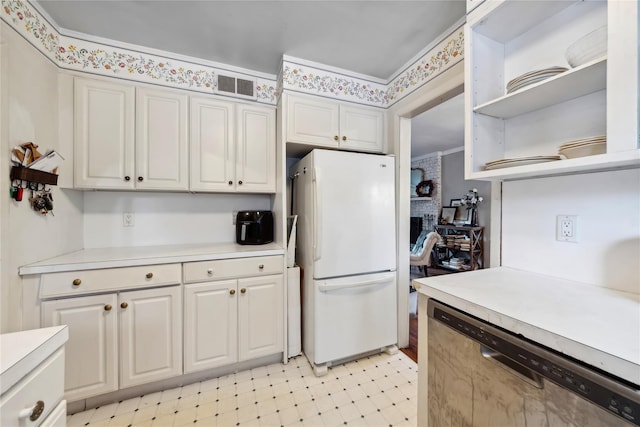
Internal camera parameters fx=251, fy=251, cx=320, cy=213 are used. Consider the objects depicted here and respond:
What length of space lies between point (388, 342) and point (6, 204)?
250 cm

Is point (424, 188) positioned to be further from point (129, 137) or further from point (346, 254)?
point (129, 137)

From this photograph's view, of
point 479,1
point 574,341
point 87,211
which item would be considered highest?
point 479,1

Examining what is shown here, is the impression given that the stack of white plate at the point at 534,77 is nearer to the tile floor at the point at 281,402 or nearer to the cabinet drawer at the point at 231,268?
the cabinet drawer at the point at 231,268

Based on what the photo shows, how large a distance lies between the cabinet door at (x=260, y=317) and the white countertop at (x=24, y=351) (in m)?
0.95

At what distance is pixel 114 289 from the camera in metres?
1.47

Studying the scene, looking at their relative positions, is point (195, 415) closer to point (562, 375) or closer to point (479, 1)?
point (562, 375)

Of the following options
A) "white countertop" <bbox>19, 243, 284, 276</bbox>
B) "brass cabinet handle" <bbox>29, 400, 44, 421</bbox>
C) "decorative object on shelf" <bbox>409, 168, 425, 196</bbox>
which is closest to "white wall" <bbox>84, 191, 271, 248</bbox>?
"white countertop" <bbox>19, 243, 284, 276</bbox>

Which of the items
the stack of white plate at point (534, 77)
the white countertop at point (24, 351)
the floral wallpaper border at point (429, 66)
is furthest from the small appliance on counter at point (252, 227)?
the stack of white plate at point (534, 77)

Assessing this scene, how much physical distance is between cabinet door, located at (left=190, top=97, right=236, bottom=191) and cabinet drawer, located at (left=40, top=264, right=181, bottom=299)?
0.66 metres

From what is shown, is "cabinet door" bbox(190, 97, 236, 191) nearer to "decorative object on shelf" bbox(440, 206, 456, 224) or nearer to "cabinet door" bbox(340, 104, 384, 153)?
"cabinet door" bbox(340, 104, 384, 153)

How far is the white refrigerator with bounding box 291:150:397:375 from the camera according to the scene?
1804 millimetres

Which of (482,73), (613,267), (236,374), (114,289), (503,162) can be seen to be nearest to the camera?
(613,267)

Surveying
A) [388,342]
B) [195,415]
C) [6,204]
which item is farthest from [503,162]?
[6,204]

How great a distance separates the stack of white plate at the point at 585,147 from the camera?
2.67 ft
